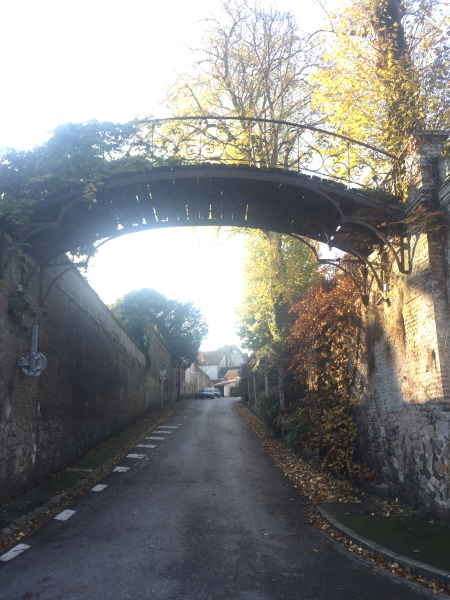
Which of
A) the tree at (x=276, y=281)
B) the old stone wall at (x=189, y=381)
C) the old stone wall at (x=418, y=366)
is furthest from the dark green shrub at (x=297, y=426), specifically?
the old stone wall at (x=189, y=381)

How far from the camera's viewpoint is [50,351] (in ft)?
34.6

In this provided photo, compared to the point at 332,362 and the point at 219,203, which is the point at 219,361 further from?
the point at 219,203

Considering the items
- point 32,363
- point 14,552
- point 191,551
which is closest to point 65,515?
point 14,552

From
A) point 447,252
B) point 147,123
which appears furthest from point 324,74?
point 447,252

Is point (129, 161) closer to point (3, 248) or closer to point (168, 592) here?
point (3, 248)

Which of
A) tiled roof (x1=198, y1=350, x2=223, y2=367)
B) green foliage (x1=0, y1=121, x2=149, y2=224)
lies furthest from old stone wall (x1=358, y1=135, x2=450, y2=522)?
tiled roof (x1=198, y1=350, x2=223, y2=367)

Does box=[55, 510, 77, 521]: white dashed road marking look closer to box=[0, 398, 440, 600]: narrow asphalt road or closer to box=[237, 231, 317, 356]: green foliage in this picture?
box=[0, 398, 440, 600]: narrow asphalt road

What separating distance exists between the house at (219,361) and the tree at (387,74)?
253ft

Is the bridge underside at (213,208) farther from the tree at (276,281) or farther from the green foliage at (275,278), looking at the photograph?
the tree at (276,281)

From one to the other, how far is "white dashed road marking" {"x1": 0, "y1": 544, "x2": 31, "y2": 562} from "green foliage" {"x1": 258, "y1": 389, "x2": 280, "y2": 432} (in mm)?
11742

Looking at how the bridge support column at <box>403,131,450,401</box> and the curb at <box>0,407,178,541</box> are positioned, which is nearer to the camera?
the curb at <box>0,407,178,541</box>

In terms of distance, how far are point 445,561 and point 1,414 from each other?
691 cm

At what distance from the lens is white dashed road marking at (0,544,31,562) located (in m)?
5.78

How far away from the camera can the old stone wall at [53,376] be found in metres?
8.27
